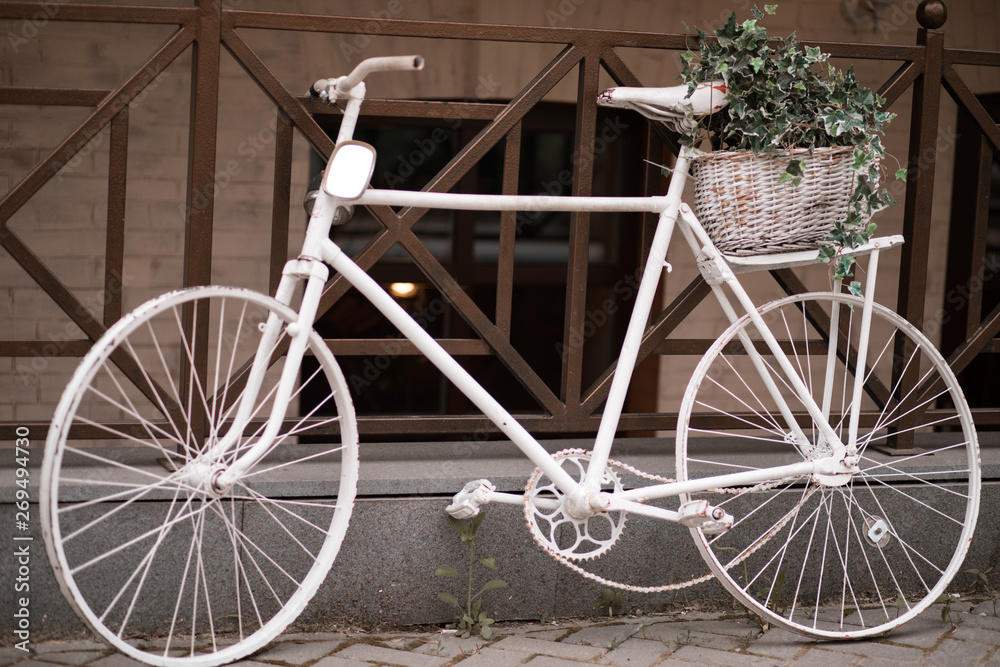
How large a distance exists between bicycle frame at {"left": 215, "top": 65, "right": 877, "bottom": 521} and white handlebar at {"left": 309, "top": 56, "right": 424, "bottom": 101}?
0.9 inches

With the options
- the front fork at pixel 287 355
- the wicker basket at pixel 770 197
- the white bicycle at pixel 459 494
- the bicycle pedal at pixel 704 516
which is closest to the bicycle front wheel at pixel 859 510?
the white bicycle at pixel 459 494

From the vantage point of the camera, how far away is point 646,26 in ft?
15.7

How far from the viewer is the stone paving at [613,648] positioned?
2.49 m

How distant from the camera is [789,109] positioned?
244 cm

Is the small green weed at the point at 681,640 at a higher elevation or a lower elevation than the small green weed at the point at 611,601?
lower

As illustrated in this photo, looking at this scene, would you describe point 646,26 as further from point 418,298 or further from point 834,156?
point 834,156

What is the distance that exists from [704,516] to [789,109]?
983 millimetres

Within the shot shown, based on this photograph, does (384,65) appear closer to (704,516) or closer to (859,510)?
(704,516)

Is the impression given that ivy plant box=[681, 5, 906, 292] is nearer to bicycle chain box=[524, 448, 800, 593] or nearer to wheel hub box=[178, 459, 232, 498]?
bicycle chain box=[524, 448, 800, 593]

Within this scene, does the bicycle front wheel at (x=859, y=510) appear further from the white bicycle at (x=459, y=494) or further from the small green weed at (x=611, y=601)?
the small green weed at (x=611, y=601)

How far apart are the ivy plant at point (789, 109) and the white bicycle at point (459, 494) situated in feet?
0.33

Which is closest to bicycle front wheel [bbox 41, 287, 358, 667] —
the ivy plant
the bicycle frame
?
the bicycle frame

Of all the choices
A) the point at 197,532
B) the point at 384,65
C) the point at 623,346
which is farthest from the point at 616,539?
the point at 384,65

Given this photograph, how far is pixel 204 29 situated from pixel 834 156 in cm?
156
